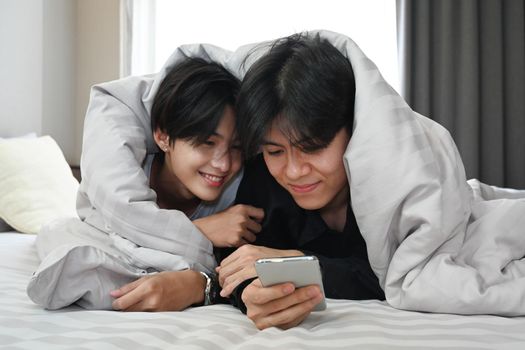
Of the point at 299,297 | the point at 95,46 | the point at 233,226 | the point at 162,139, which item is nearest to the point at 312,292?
the point at 299,297

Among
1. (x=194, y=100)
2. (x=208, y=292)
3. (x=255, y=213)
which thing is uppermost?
(x=194, y=100)

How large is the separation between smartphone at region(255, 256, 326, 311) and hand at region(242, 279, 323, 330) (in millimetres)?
10

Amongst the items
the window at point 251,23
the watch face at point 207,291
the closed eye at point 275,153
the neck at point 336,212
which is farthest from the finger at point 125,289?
the window at point 251,23

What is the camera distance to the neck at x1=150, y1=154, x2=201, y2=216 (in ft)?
4.78

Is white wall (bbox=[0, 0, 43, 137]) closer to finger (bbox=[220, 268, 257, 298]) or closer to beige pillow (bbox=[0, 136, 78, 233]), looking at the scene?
beige pillow (bbox=[0, 136, 78, 233])

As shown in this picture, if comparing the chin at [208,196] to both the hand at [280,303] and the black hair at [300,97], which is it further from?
the hand at [280,303]

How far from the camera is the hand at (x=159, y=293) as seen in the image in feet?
3.28

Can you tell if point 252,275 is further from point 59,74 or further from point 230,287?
point 59,74

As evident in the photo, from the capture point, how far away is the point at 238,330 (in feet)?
2.78

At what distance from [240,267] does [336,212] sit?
347mm

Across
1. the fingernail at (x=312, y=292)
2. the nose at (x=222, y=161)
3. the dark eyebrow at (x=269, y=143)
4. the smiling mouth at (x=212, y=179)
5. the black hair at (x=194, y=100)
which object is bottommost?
the fingernail at (x=312, y=292)

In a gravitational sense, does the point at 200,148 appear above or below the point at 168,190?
above

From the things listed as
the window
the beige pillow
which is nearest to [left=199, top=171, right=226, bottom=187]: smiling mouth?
the beige pillow

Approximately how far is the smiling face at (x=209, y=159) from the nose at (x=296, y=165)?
0.63ft
